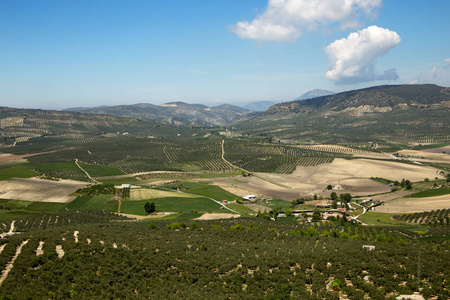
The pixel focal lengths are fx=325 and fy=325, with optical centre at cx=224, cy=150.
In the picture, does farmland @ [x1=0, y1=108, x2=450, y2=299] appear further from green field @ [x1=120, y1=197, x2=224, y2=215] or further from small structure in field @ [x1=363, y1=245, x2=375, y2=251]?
small structure in field @ [x1=363, y1=245, x2=375, y2=251]

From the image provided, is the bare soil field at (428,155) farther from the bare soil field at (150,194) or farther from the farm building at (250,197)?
the bare soil field at (150,194)

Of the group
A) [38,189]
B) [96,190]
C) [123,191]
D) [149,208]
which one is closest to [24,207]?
[38,189]

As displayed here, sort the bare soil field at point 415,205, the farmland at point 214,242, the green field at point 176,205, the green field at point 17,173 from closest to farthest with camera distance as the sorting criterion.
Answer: the farmland at point 214,242, the bare soil field at point 415,205, the green field at point 176,205, the green field at point 17,173

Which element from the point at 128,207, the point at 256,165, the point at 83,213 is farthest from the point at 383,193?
the point at 83,213

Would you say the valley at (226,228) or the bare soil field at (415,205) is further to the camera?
the bare soil field at (415,205)

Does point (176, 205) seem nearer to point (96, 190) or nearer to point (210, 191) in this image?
point (210, 191)

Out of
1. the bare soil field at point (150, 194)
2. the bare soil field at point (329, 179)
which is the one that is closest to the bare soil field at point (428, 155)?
the bare soil field at point (329, 179)

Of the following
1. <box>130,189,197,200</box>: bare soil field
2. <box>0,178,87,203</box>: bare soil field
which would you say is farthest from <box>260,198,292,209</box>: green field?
<box>0,178,87,203</box>: bare soil field
